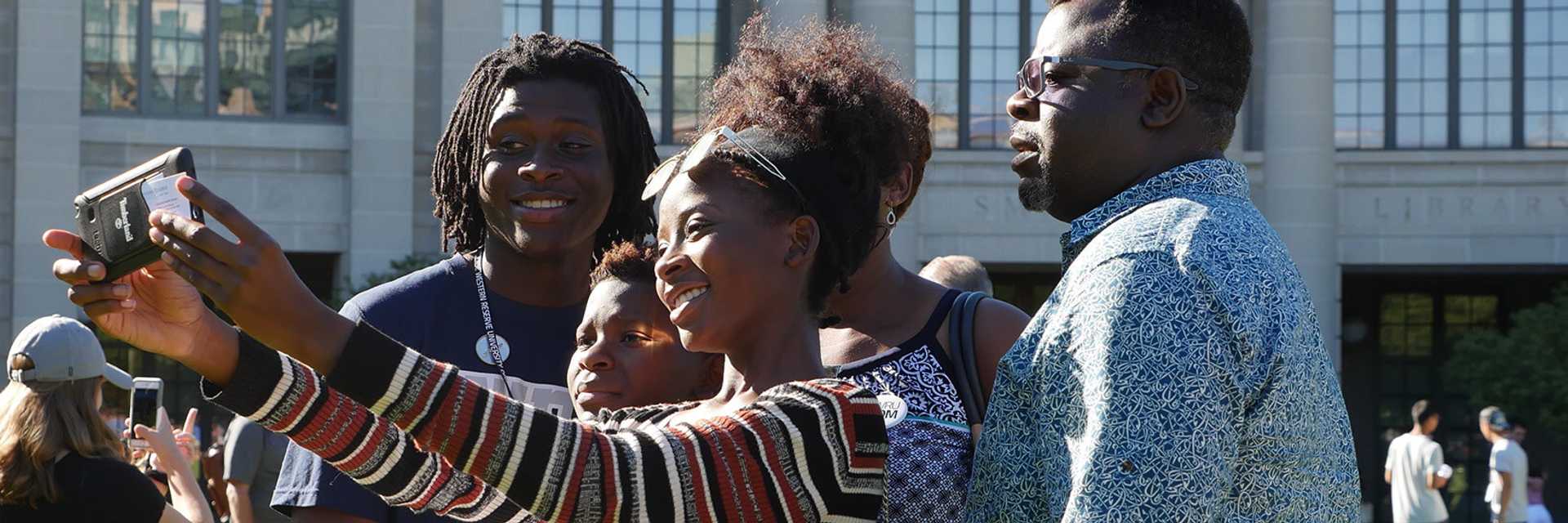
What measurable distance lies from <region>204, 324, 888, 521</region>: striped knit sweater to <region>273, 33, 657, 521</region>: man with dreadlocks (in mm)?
988

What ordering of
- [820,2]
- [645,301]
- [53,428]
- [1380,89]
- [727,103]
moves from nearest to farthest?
1. [727,103]
2. [645,301]
3. [53,428]
4. [820,2]
5. [1380,89]

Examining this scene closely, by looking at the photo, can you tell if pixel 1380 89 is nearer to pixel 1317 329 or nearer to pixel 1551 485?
pixel 1551 485

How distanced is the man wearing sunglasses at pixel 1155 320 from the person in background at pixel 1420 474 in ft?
46.2

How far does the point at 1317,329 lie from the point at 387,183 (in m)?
25.8

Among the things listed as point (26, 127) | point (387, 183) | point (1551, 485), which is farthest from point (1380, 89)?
point (26, 127)

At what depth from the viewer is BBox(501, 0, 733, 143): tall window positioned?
97.6ft

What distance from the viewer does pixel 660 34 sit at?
29938mm

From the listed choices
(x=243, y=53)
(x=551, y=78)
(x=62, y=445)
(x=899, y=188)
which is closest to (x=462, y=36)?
(x=243, y=53)

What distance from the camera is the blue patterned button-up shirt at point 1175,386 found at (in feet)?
8.00

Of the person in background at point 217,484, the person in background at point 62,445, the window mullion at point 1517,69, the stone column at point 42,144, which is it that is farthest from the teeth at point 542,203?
the window mullion at point 1517,69

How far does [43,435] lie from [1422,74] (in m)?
28.5

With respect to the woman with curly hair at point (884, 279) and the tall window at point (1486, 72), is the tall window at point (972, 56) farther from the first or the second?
the woman with curly hair at point (884, 279)

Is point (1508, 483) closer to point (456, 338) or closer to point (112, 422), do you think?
point (112, 422)

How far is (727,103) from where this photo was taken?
324 centimetres
